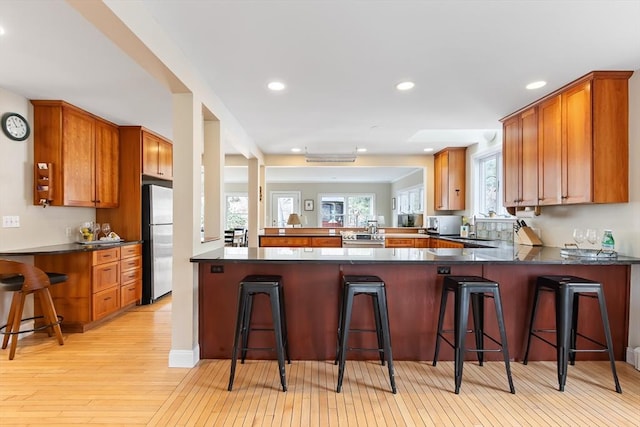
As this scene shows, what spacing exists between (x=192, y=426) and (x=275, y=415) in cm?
46

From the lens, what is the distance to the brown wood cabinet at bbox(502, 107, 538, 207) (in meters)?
3.37

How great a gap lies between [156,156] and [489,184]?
479 cm

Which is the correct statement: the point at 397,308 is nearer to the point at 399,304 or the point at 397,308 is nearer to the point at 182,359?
the point at 399,304

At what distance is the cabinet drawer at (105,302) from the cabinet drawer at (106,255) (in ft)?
1.08

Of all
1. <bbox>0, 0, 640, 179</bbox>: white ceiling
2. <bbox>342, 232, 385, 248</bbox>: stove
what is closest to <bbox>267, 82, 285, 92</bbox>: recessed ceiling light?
<bbox>0, 0, 640, 179</bbox>: white ceiling

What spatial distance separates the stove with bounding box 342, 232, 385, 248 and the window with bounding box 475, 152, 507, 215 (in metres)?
1.57

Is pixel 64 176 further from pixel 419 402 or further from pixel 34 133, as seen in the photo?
pixel 419 402

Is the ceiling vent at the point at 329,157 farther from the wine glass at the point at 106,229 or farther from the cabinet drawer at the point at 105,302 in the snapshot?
the cabinet drawer at the point at 105,302

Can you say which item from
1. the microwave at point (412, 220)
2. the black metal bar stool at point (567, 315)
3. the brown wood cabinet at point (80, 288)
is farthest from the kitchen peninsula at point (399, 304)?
the microwave at point (412, 220)

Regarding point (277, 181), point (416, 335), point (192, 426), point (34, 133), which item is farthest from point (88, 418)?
point (277, 181)

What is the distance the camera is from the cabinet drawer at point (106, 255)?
3459 mm

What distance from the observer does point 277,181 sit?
10.8m

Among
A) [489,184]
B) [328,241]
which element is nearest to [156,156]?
[328,241]

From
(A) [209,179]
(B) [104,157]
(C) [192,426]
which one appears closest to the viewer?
(C) [192,426]
